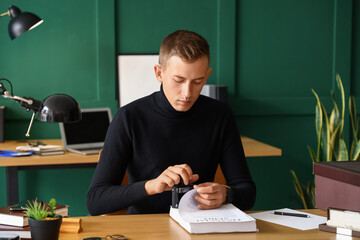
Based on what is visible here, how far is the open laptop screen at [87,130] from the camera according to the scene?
3449 mm

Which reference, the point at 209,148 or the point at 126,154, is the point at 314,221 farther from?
the point at 126,154

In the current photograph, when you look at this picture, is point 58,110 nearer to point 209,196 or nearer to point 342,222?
point 209,196

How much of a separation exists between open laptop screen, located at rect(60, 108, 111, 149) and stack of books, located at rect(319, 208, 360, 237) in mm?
2145

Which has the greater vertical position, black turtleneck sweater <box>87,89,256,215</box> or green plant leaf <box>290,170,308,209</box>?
black turtleneck sweater <box>87,89,256,215</box>

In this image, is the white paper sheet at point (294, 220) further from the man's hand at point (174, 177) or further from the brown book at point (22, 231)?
the brown book at point (22, 231)

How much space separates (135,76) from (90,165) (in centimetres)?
99

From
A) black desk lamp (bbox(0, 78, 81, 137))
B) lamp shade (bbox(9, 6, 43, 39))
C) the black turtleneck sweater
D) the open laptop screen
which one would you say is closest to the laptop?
the open laptop screen

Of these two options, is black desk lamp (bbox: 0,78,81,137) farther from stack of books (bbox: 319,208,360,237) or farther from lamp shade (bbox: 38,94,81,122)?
stack of books (bbox: 319,208,360,237)

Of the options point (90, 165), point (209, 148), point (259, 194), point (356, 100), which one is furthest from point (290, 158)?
point (209, 148)

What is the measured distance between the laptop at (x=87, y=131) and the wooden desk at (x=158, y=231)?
1.66 metres

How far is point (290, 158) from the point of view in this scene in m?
4.22

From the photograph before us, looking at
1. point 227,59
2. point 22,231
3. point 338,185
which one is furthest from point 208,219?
point 227,59

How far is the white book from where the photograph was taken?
1.57m

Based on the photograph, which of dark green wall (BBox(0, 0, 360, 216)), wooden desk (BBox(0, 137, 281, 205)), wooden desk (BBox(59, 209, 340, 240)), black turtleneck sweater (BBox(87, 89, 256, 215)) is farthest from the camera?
dark green wall (BBox(0, 0, 360, 216))
